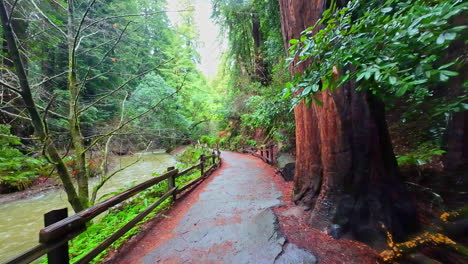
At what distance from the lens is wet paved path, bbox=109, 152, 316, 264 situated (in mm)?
2398

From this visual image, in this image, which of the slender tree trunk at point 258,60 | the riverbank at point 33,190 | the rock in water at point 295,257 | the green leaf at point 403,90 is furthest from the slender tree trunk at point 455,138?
the riverbank at point 33,190

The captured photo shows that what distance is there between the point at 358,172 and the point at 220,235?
2.39 m

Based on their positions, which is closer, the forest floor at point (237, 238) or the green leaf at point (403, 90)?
the green leaf at point (403, 90)

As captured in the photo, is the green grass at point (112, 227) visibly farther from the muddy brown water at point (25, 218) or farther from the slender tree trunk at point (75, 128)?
the muddy brown water at point (25, 218)

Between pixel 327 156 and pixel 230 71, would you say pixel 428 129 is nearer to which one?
pixel 327 156

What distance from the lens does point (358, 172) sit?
8.77ft

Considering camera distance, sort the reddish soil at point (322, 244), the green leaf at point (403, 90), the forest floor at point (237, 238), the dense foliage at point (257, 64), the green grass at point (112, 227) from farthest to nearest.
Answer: the dense foliage at point (257, 64)
the green grass at point (112, 227)
the forest floor at point (237, 238)
the reddish soil at point (322, 244)
the green leaf at point (403, 90)

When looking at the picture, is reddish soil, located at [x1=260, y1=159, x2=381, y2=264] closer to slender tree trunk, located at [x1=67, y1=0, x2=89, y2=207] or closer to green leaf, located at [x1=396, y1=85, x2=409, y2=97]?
green leaf, located at [x1=396, y1=85, x2=409, y2=97]

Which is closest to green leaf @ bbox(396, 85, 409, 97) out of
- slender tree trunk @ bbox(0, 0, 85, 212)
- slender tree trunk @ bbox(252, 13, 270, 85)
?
slender tree trunk @ bbox(0, 0, 85, 212)

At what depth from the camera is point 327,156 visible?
9.70ft

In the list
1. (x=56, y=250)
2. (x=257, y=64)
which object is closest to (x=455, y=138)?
(x=56, y=250)

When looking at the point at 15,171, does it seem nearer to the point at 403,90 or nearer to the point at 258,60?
the point at 403,90

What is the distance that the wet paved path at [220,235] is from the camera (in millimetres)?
2398

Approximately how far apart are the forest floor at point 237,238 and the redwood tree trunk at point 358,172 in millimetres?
332
